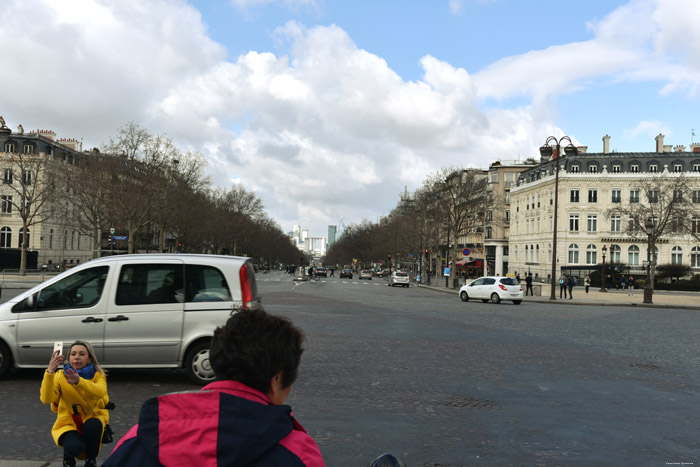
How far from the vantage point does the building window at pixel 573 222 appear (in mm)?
69562

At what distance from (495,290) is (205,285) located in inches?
1043

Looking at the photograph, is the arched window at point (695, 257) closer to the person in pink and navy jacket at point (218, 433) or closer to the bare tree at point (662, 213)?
the bare tree at point (662, 213)

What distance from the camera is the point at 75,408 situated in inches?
178

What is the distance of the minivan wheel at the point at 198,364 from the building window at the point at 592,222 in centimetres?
6744

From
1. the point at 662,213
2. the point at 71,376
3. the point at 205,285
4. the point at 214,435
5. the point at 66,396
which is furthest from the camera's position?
the point at 662,213

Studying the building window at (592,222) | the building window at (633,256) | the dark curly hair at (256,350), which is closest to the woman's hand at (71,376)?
the dark curly hair at (256,350)

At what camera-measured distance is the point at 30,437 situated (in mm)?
5945

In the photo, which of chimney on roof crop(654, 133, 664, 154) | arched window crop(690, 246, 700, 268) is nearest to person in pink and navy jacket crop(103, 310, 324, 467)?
arched window crop(690, 246, 700, 268)

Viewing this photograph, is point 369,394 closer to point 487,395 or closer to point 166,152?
→ point 487,395

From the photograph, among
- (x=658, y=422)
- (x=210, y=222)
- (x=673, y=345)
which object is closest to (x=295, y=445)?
(x=658, y=422)

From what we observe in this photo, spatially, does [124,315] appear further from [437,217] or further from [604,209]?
[604,209]

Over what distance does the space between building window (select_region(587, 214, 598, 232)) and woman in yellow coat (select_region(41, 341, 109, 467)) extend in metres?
70.9

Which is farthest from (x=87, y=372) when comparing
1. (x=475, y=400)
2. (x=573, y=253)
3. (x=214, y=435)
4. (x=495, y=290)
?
(x=573, y=253)

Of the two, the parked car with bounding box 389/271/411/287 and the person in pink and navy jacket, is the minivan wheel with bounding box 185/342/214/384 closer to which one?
the person in pink and navy jacket
